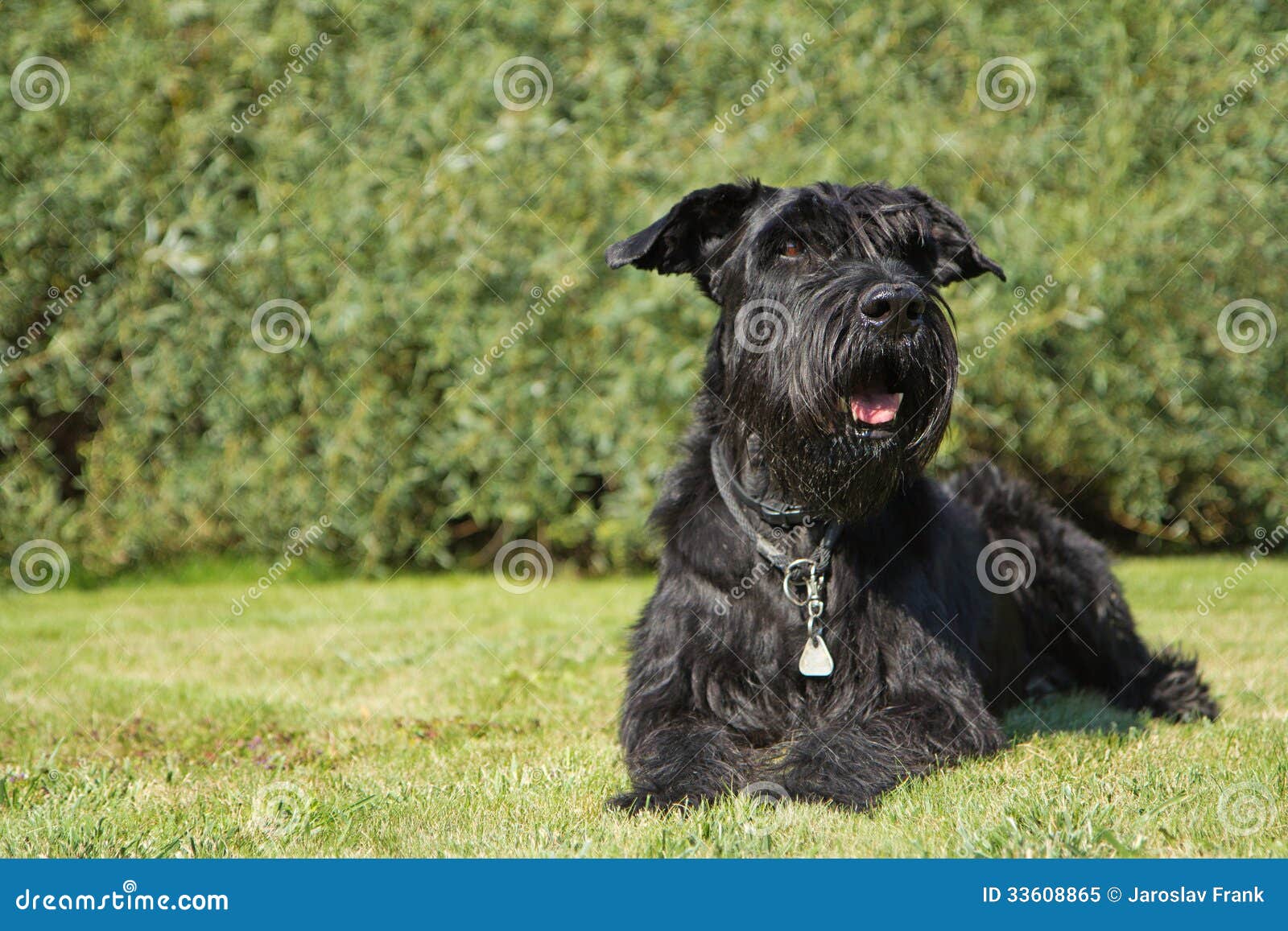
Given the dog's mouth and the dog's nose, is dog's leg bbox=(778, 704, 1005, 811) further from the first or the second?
the dog's nose

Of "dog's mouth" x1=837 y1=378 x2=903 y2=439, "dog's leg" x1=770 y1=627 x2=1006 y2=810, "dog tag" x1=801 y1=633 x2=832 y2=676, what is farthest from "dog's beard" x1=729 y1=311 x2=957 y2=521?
"dog's leg" x1=770 y1=627 x2=1006 y2=810

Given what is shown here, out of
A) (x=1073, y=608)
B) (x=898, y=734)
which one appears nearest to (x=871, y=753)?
(x=898, y=734)

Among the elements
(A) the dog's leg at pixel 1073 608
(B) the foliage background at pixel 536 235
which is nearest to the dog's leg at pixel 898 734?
(A) the dog's leg at pixel 1073 608

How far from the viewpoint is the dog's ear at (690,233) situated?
353cm

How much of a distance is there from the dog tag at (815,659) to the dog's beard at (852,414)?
0.36 meters

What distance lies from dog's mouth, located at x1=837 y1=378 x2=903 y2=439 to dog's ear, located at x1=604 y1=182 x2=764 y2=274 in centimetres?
79

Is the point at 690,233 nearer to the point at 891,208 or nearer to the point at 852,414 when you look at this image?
the point at 891,208

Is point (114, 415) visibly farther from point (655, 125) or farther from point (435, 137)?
point (655, 125)

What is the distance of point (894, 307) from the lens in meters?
2.99

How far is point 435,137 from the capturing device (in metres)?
7.59

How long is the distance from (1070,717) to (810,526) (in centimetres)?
139

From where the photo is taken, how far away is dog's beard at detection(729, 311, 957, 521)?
3.08m

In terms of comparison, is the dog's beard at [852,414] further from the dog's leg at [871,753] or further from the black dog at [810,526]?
the dog's leg at [871,753]

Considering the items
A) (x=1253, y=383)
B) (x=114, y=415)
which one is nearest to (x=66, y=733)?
(x=114, y=415)
